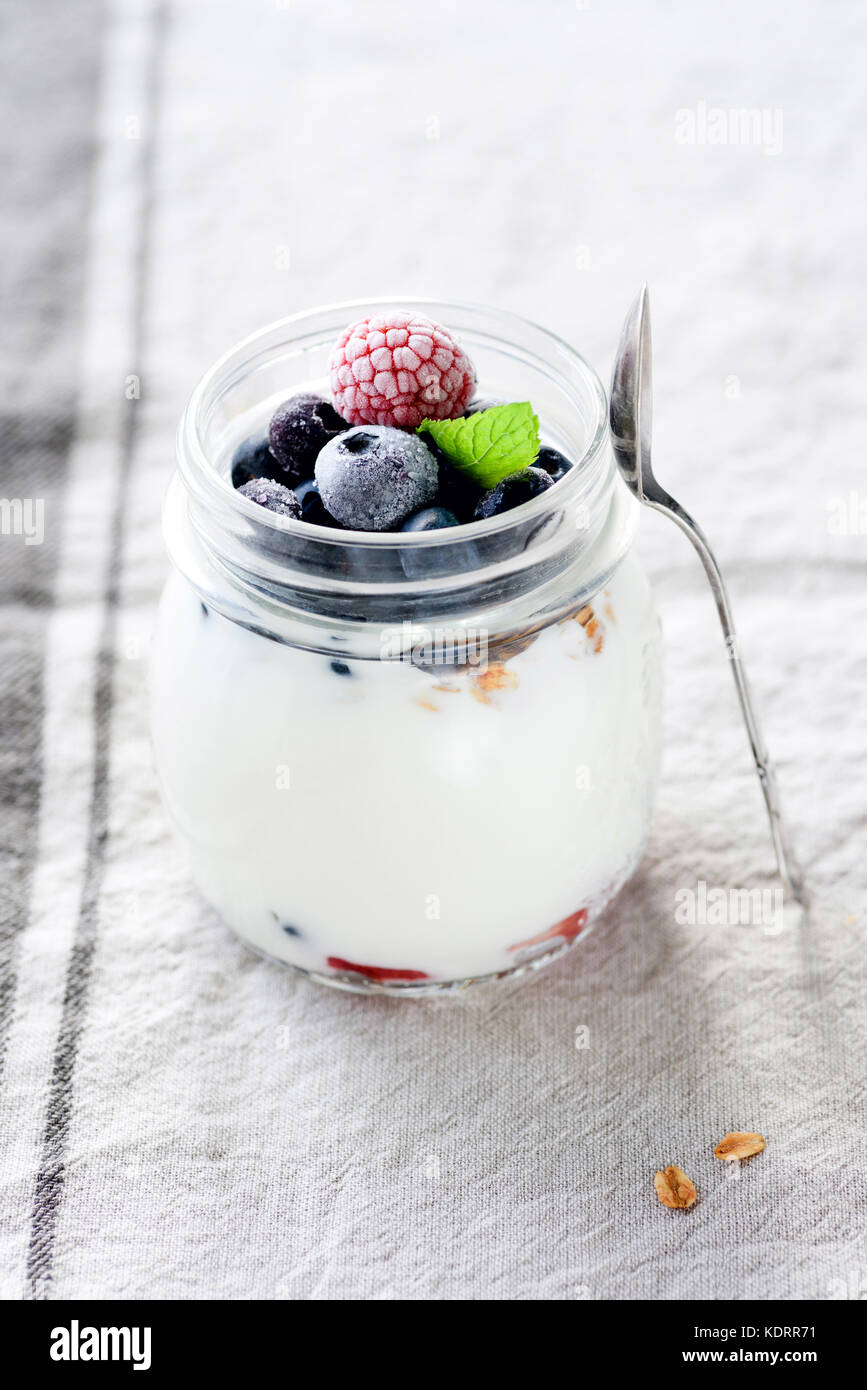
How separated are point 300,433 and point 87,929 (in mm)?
401

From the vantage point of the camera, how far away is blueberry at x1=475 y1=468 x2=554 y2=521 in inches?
28.9

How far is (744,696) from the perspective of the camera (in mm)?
905

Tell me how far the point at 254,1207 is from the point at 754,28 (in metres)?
1.63

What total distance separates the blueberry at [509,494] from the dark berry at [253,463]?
0.14m

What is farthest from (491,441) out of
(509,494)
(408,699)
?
(408,699)

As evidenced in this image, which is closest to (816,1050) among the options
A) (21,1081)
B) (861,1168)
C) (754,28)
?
(861,1168)

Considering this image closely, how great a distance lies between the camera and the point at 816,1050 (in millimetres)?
875

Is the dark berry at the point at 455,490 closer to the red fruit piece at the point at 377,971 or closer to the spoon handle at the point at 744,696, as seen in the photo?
the spoon handle at the point at 744,696

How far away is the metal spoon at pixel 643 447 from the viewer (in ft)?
2.45

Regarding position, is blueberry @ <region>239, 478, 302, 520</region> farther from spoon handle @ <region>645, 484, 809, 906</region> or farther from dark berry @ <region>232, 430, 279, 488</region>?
spoon handle @ <region>645, 484, 809, 906</region>

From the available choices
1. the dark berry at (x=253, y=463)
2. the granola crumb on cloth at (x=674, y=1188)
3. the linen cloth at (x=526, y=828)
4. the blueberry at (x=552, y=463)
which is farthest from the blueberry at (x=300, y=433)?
the granola crumb on cloth at (x=674, y=1188)

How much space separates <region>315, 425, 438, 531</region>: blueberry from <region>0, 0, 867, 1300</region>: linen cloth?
0.22 m

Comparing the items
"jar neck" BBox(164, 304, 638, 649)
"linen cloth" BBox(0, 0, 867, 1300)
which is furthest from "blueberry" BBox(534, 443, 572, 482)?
"linen cloth" BBox(0, 0, 867, 1300)
